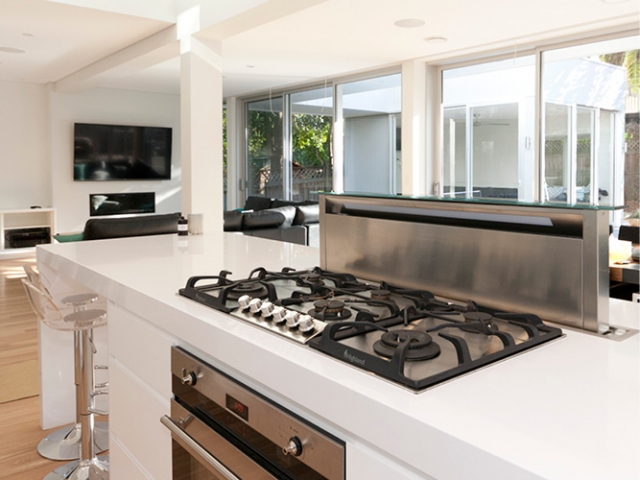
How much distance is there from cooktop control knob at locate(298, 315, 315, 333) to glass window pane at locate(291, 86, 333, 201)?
23.3ft

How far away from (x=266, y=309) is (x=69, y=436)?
77.2 inches

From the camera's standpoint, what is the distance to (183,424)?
56.0 inches

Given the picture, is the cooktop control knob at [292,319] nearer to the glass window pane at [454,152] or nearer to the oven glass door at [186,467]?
the oven glass door at [186,467]

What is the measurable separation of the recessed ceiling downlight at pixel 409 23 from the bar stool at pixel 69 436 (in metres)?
3.74

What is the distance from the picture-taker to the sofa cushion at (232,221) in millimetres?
5410

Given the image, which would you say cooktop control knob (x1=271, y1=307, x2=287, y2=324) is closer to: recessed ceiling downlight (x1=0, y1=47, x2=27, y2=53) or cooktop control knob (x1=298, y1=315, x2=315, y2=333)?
cooktop control knob (x1=298, y1=315, x2=315, y2=333)

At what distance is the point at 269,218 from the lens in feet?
18.7

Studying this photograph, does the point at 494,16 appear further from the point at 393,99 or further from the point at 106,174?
the point at 106,174

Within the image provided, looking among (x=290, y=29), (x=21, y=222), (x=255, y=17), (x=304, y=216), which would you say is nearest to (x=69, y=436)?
(x=255, y=17)

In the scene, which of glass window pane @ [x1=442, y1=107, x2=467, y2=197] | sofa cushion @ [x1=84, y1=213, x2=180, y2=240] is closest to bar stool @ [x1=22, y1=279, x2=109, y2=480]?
sofa cushion @ [x1=84, y1=213, x2=180, y2=240]

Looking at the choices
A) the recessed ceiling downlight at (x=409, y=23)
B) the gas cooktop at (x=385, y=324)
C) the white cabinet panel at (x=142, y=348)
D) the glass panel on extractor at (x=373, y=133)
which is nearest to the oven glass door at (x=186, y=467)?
the white cabinet panel at (x=142, y=348)

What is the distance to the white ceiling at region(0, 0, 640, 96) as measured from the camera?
4.23 metres

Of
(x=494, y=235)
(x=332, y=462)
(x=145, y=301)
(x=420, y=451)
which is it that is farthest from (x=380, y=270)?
(x=420, y=451)

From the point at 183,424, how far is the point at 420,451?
2.66 feet
